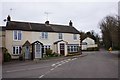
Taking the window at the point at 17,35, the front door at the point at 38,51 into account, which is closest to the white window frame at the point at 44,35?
the front door at the point at 38,51

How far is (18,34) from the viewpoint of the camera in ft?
137

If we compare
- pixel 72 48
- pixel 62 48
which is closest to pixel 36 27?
pixel 62 48

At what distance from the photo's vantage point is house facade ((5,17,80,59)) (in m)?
40.6

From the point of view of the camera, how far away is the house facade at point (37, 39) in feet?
133

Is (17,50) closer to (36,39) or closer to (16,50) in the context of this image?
(16,50)

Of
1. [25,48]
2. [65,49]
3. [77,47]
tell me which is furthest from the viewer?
[77,47]

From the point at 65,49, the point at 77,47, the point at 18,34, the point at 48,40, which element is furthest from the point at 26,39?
the point at 77,47

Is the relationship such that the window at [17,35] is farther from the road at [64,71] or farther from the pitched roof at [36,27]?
the road at [64,71]

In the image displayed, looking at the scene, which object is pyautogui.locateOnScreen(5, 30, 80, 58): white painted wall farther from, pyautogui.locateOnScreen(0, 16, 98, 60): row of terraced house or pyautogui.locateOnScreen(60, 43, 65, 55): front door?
pyautogui.locateOnScreen(60, 43, 65, 55): front door

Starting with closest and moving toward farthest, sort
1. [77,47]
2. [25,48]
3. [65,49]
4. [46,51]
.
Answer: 1. [25,48]
2. [46,51]
3. [65,49]
4. [77,47]

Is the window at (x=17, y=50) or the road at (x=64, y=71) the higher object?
the window at (x=17, y=50)

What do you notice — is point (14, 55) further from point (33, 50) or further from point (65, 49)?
point (65, 49)

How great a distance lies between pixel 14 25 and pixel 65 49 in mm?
11221

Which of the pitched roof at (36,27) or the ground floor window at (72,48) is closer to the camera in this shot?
the pitched roof at (36,27)
